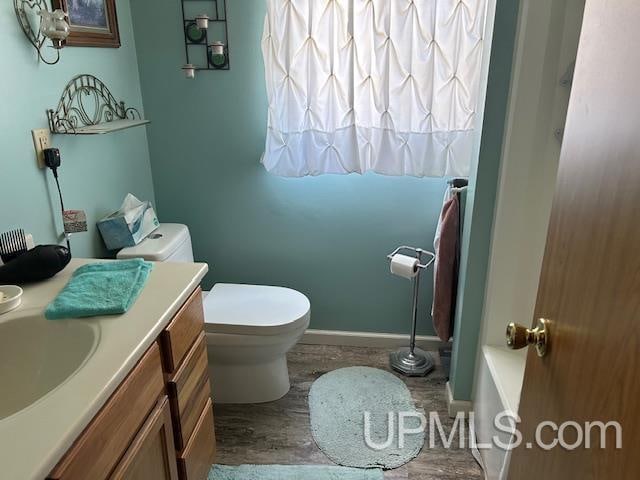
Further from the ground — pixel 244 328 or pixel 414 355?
pixel 244 328

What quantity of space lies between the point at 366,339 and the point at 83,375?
179cm

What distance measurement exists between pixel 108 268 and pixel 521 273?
55.4 inches

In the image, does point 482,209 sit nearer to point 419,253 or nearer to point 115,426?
point 419,253

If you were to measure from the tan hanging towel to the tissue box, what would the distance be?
1248 mm

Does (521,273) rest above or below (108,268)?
below

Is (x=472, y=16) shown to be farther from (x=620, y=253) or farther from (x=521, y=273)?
(x=620, y=253)

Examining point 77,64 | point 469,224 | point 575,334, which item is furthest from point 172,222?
point 575,334

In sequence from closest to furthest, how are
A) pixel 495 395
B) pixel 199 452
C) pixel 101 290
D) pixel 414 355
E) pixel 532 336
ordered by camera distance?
pixel 532 336, pixel 101 290, pixel 199 452, pixel 495 395, pixel 414 355

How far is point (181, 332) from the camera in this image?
1.33 m

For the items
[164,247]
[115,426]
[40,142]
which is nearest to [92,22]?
[40,142]

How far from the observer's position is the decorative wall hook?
1.50 m

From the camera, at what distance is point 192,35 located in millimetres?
2160

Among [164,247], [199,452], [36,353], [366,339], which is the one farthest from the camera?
[366,339]

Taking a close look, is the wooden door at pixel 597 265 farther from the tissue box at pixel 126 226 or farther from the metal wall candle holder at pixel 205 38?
the metal wall candle holder at pixel 205 38
